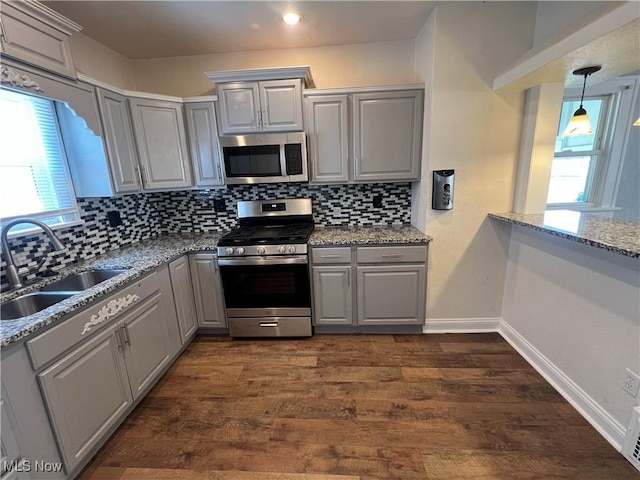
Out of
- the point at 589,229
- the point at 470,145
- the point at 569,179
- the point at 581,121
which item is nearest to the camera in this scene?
the point at 589,229

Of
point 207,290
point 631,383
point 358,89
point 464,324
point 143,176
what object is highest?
point 358,89

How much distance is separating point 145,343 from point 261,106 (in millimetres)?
2035

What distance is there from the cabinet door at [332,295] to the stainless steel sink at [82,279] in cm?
148

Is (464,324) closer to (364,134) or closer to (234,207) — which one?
(364,134)

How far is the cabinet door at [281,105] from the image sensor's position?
231cm

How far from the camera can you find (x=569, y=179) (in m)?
2.95

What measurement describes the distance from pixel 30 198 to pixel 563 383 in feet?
12.3

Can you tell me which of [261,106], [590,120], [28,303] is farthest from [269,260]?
[590,120]

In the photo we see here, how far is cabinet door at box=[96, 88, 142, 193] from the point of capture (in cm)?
200

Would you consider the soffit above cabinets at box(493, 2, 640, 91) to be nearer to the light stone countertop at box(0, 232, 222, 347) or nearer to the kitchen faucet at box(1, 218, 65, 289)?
the light stone countertop at box(0, 232, 222, 347)

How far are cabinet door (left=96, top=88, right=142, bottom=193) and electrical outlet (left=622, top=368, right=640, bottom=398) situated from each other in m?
3.38

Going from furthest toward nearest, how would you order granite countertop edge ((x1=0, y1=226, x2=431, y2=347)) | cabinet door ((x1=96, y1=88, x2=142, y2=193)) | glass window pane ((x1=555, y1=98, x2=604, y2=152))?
glass window pane ((x1=555, y1=98, x2=604, y2=152)) → cabinet door ((x1=96, y1=88, x2=142, y2=193)) → granite countertop edge ((x1=0, y1=226, x2=431, y2=347))

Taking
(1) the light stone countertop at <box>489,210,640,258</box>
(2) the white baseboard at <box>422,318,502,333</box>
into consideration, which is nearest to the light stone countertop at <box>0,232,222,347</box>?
(2) the white baseboard at <box>422,318,502,333</box>

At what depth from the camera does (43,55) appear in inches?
60.2
